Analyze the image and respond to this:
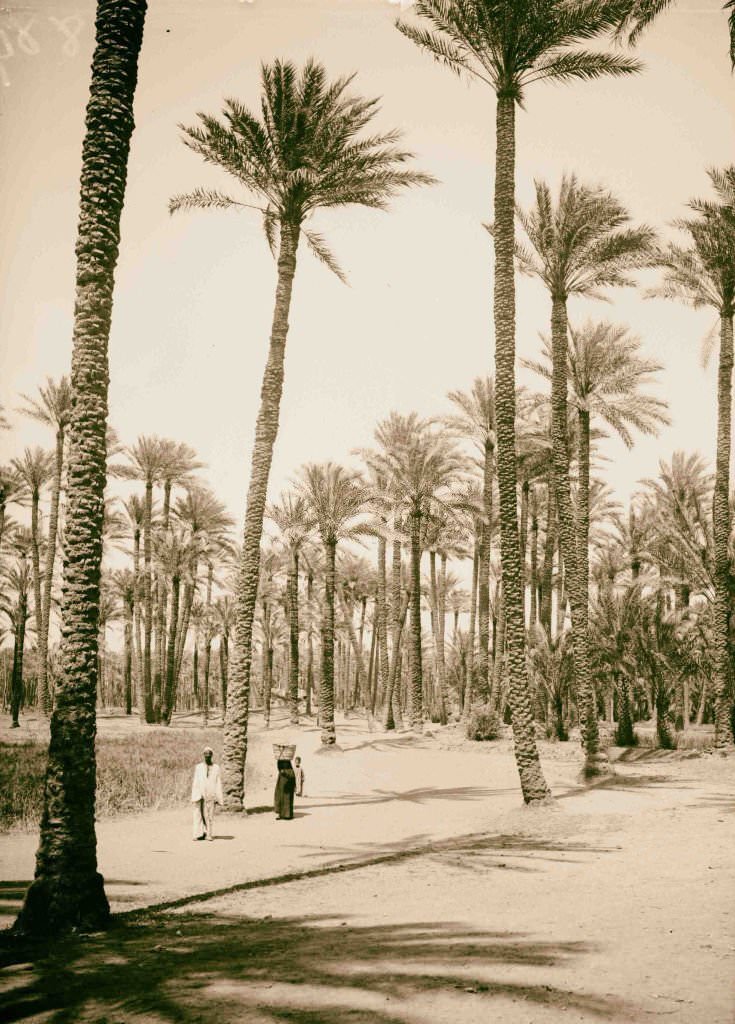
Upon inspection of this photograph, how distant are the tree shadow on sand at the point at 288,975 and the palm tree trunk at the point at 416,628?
26436 mm

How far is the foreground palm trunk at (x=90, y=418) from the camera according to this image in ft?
26.1

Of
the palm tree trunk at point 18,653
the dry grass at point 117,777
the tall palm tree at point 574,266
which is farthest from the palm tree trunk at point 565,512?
the palm tree trunk at point 18,653

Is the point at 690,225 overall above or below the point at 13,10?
above

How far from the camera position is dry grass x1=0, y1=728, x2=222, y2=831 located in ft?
49.5

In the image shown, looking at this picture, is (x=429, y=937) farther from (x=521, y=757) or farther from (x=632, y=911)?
(x=521, y=757)

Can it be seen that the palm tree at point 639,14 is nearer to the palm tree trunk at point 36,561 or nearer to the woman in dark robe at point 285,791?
the woman in dark robe at point 285,791

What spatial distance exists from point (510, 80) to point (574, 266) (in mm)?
6487


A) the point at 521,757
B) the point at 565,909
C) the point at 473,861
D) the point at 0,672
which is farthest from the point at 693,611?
the point at 0,672

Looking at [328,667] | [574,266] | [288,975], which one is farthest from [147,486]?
[288,975]

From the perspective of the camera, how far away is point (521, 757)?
14.9 metres

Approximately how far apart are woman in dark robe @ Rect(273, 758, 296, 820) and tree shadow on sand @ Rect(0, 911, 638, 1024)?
24.4ft

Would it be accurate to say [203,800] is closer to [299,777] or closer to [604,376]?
[299,777]

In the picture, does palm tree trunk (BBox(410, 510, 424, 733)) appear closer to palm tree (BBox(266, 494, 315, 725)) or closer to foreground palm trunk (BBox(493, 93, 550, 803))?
palm tree (BBox(266, 494, 315, 725))

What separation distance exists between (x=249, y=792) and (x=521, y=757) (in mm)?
7819
